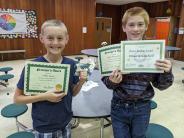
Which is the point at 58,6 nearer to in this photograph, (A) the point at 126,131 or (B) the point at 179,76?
(B) the point at 179,76

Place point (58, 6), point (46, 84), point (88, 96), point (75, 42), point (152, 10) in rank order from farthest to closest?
point (152, 10) → point (75, 42) → point (58, 6) → point (88, 96) → point (46, 84)

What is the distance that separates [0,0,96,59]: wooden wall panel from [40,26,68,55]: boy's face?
698 centimetres

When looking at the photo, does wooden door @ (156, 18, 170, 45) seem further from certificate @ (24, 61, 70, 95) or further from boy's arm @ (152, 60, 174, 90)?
certificate @ (24, 61, 70, 95)

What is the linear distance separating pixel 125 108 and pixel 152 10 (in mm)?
10163

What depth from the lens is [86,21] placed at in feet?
29.7

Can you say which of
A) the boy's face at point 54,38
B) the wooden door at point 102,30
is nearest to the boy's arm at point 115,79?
the boy's face at point 54,38

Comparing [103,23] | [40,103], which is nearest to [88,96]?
[40,103]

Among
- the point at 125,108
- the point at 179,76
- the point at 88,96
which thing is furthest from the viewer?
the point at 179,76

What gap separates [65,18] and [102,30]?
10.3 ft

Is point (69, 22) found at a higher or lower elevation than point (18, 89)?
higher

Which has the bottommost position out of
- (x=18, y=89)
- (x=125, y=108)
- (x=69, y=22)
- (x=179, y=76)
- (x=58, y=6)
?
(x=179, y=76)

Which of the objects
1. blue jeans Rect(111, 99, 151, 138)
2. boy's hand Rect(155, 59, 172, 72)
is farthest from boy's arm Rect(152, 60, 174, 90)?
blue jeans Rect(111, 99, 151, 138)

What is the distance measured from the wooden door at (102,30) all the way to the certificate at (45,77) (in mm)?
9554

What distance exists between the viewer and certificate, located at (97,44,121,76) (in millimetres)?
1192
